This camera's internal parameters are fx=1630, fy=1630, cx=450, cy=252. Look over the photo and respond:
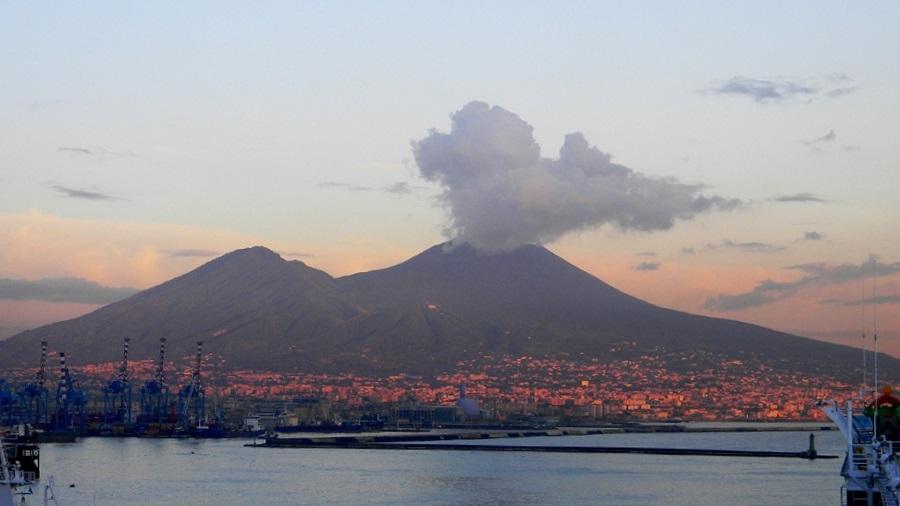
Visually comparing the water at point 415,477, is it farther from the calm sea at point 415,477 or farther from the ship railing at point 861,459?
the ship railing at point 861,459

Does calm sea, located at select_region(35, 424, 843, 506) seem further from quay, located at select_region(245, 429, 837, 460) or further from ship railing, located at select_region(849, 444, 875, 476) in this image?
ship railing, located at select_region(849, 444, 875, 476)

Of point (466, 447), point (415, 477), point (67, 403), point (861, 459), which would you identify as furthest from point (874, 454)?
point (67, 403)

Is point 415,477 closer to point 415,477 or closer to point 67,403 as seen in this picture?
point 415,477

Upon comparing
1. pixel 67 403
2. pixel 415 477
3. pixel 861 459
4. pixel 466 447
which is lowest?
pixel 415 477

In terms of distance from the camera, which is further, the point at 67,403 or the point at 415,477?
the point at 67,403

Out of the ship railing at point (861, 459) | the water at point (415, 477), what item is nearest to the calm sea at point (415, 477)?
the water at point (415, 477)

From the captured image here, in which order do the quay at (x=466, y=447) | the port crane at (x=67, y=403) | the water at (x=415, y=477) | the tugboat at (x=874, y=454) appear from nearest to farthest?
the tugboat at (x=874, y=454) < the water at (x=415, y=477) < the quay at (x=466, y=447) < the port crane at (x=67, y=403)
